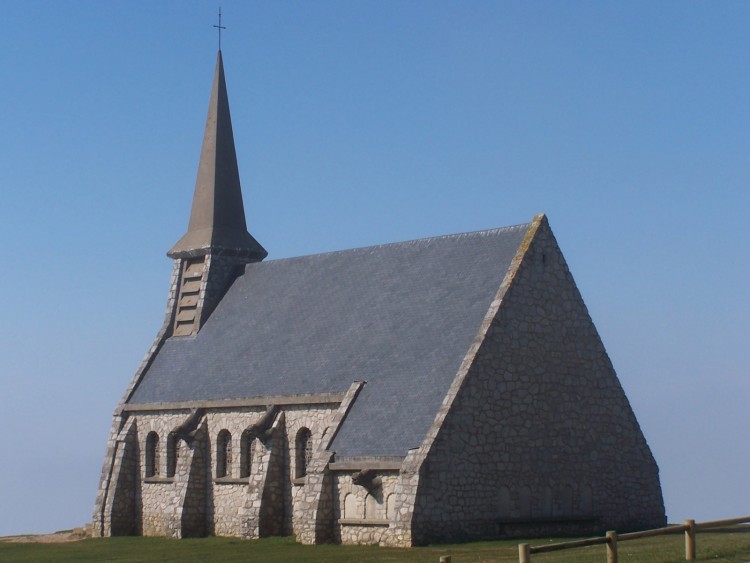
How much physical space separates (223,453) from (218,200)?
1197 centimetres

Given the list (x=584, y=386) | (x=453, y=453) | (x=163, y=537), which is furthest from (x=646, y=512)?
(x=163, y=537)

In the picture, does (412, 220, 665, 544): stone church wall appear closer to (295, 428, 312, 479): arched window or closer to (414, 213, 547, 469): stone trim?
(414, 213, 547, 469): stone trim

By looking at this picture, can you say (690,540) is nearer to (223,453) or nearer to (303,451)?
(303,451)

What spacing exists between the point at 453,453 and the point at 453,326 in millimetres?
4621

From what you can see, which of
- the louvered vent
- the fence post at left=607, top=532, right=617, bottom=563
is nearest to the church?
the louvered vent

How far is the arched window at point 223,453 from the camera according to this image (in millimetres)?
45000

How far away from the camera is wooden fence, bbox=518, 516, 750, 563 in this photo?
2566 cm

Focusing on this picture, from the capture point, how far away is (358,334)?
43.0 metres

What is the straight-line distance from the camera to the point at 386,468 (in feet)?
120

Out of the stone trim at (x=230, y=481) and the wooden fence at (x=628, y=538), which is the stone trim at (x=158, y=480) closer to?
the stone trim at (x=230, y=481)

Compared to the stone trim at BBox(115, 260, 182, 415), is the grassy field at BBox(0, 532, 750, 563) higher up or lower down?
lower down

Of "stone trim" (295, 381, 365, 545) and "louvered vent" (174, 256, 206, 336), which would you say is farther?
"louvered vent" (174, 256, 206, 336)

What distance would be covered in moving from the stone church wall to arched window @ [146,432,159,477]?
616 inches

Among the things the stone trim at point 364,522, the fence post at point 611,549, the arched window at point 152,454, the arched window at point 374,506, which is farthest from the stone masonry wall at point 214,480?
the fence post at point 611,549
